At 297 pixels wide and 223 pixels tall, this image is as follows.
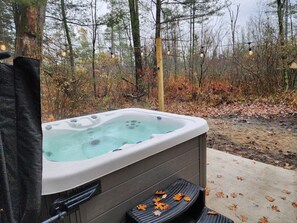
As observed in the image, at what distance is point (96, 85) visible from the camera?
17.4ft

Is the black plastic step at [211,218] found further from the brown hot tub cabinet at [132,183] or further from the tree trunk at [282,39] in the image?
the tree trunk at [282,39]

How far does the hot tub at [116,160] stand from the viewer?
1172 mm

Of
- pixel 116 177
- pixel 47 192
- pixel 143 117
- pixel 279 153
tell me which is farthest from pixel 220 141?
pixel 47 192

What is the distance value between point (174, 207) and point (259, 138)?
2.64 m

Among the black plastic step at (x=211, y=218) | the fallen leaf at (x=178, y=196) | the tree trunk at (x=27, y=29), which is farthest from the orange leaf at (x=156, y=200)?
the tree trunk at (x=27, y=29)

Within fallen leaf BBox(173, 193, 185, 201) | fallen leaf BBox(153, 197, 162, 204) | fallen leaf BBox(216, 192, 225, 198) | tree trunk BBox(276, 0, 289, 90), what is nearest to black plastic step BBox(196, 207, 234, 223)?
fallen leaf BBox(173, 193, 185, 201)

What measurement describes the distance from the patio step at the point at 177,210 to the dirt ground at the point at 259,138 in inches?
60.4

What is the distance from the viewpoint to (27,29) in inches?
145

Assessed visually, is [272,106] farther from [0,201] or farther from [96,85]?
[0,201]

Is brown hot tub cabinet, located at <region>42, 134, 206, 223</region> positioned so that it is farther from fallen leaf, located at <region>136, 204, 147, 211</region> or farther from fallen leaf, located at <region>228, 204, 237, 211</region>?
fallen leaf, located at <region>228, 204, 237, 211</region>

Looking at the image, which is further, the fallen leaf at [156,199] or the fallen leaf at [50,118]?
the fallen leaf at [50,118]

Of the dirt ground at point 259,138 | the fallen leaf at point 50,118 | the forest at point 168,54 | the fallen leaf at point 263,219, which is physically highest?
the forest at point 168,54

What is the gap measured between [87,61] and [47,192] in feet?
14.4

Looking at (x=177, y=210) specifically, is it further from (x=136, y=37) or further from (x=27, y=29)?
(x=136, y=37)
